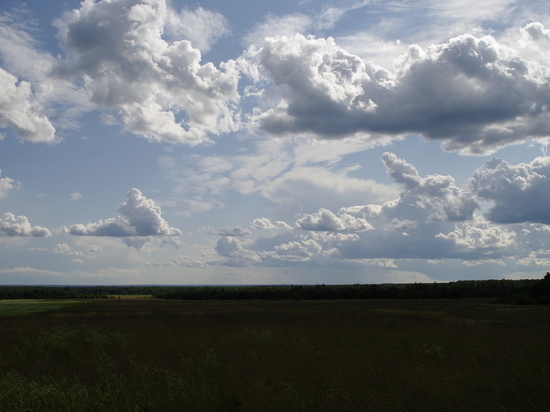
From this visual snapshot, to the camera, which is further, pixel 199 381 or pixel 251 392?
pixel 199 381

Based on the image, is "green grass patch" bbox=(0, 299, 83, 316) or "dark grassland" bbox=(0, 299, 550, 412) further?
"green grass patch" bbox=(0, 299, 83, 316)

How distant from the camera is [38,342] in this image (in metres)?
19.1

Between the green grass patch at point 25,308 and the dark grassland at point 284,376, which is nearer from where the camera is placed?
the dark grassland at point 284,376

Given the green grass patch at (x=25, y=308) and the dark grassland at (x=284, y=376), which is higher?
the dark grassland at (x=284, y=376)

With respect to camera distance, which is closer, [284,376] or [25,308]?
[284,376]

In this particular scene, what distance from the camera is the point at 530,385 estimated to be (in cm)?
952

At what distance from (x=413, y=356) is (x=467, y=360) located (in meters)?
1.59

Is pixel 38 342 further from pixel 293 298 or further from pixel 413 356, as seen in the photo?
pixel 293 298

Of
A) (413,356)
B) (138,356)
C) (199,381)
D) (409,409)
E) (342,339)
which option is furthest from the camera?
(342,339)

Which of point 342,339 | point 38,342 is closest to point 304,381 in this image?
point 342,339

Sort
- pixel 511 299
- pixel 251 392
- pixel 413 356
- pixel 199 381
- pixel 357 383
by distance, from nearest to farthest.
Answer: pixel 251 392 < pixel 357 383 < pixel 199 381 < pixel 413 356 < pixel 511 299

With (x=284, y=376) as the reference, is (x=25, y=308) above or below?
below

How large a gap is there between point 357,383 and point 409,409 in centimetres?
185

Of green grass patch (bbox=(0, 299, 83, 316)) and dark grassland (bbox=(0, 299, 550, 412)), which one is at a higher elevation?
dark grassland (bbox=(0, 299, 550, 412))
